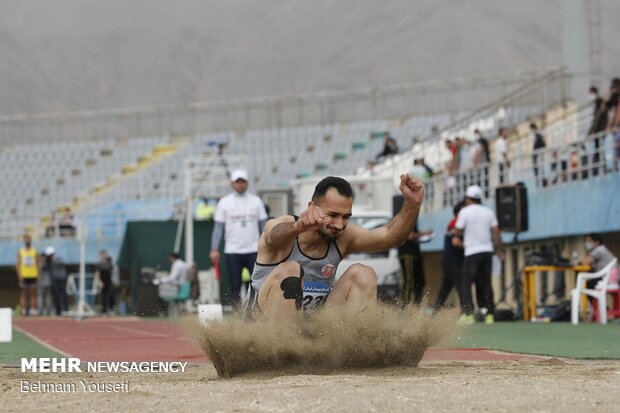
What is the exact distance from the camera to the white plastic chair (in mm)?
18406

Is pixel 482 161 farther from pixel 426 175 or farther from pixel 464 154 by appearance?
pixel 426 175

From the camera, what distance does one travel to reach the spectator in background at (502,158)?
86.9 ft

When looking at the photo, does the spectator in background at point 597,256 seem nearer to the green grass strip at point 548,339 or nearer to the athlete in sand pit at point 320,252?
the green grass strip at point 548,339

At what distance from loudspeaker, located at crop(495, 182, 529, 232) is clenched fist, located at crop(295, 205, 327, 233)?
1316cm

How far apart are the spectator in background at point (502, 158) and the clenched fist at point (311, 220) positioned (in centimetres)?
1825

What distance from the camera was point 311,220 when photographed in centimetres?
758

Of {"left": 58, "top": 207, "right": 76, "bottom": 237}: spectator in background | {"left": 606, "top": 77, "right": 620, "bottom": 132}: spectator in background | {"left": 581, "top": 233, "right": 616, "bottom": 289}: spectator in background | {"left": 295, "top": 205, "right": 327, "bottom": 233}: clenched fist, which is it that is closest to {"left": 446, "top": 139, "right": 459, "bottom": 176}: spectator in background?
{"left": 606, "top": 77, "right": 620, "bottom": 132}: spectator in background

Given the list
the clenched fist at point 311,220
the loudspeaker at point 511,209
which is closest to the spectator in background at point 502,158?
the loudspeaker at point 511,209

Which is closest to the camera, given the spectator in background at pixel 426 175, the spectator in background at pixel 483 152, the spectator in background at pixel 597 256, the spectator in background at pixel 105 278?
the spectator in background at pixel 597 256

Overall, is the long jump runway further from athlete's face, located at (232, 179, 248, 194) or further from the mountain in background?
the mountain in background

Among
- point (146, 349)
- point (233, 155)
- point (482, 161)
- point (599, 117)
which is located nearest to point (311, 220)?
point (146, 349)

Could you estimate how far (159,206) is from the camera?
127 ft

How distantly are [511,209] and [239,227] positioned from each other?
661 centimetres

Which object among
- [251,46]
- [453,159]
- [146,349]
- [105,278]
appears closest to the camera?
[146,349]
